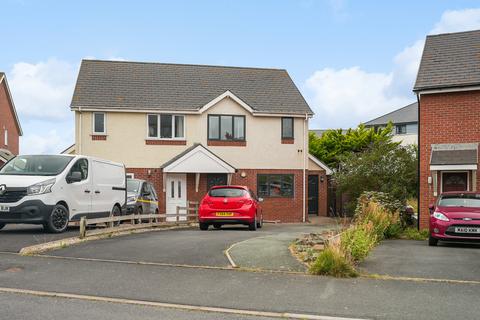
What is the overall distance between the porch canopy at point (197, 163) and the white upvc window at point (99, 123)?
3.59 m

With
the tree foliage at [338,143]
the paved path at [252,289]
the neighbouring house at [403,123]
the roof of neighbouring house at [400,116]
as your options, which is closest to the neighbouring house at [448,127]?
the paved path at [252,289]

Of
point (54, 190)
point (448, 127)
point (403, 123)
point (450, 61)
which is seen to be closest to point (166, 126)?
point (450, 61)

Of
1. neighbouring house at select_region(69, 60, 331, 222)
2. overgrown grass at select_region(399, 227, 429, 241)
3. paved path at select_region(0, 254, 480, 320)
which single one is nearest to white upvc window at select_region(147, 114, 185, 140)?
neighbouring house at select_region(69, 60, 331, 222)

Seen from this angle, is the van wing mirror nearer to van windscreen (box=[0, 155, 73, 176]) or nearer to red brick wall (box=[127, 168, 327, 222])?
van windscreen (box=[0, 155, 73, 176])


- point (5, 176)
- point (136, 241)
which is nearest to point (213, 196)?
point (136, 241)

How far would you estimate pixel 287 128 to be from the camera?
30.9 m

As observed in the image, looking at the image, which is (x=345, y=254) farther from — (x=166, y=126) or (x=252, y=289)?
(x=166, y=126)

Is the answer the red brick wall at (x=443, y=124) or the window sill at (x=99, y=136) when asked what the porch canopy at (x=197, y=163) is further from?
the red brick wall at (x=443, y=124)

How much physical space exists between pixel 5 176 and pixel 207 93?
18.3m

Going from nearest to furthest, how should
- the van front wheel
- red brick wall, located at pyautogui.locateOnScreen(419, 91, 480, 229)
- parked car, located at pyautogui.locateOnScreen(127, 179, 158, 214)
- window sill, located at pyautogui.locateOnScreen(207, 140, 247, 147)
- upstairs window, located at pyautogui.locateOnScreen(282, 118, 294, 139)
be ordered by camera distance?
the van front wheel → red brick wall, located at pyautogui.locateOnScreen(419, 91, 480, 229) → parked car, located at pyautogui.locateOnScreen(127, 179, 158, 214) → window sill, located at pyautogui.locateOnScreen(207, 140, 247, 147) → upstairs window, located at pyautogui.locateOnScreen(282, 118, 294, 139)

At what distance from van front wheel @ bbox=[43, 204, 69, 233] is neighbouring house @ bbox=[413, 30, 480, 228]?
1146cm

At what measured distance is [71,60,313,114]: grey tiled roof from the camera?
29766 millimetres

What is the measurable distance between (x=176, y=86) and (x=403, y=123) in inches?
1580

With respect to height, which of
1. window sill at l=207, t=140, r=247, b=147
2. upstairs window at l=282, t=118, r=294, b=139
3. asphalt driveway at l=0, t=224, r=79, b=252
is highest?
upstairs window at l=282, t=118, r=294, b=139
